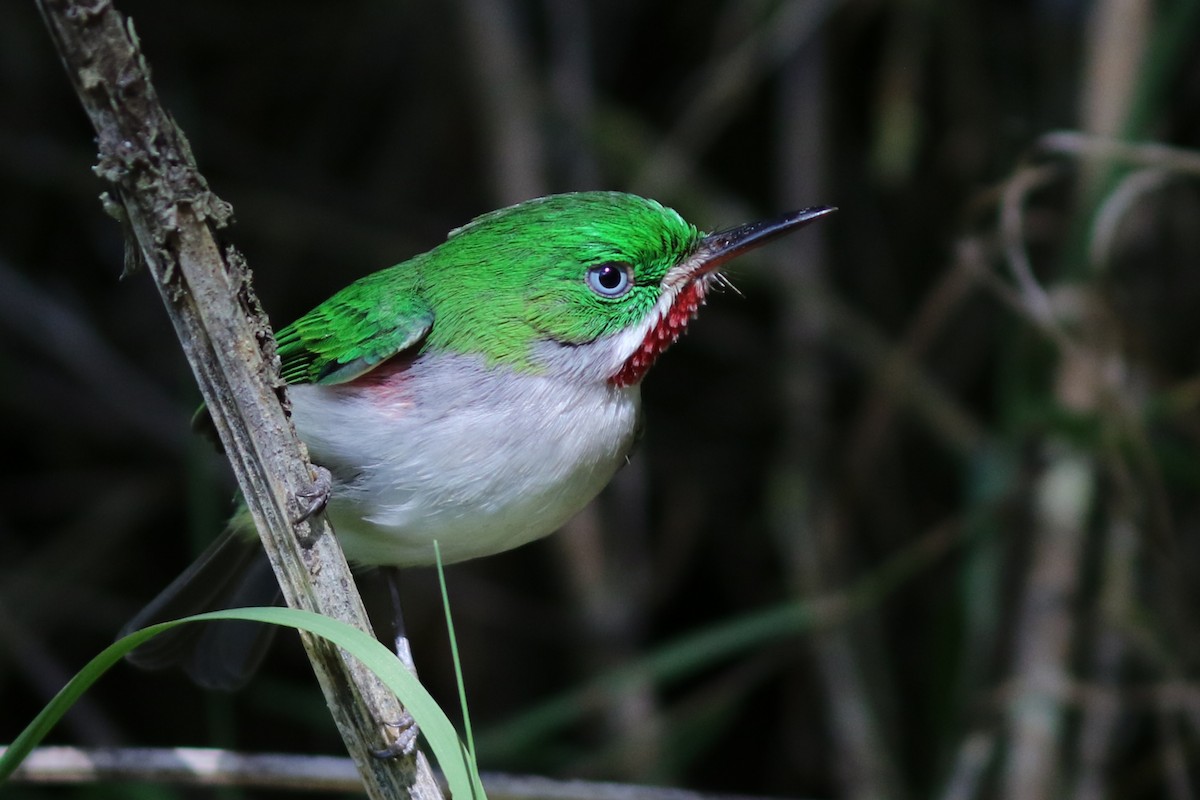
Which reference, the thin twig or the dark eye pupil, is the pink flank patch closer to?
the dark eye pupil

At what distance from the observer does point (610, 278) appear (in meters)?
2.47

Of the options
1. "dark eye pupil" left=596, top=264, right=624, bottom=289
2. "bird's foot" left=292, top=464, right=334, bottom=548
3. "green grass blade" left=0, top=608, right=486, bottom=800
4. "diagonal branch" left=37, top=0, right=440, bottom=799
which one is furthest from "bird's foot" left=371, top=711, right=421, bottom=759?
"dark eye pupil" left=596, top=264, right=624, bottom=289

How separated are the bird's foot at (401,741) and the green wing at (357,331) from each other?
0.69m

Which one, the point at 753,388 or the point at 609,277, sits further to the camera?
the point at 753,388

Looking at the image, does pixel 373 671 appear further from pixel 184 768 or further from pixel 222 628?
pixel 222 628

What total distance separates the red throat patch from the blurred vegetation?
1.21m

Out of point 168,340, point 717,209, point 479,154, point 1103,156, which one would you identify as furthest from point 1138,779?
point 168,340

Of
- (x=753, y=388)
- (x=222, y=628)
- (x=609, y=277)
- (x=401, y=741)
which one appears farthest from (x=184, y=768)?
(x=753, y=388)

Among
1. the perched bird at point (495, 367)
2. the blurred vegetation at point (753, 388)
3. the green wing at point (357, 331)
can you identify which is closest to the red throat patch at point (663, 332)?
the perched bird at point (495, 367)

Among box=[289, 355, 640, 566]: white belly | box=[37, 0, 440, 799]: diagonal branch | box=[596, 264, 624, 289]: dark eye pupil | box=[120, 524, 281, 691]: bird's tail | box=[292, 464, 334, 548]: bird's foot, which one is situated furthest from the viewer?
box=[120, 524, 281, 691]: bird's tail

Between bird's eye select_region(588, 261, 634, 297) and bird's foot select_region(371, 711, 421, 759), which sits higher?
bird's eye select_region(588, 261, 634, 297)

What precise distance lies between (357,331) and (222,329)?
73cm

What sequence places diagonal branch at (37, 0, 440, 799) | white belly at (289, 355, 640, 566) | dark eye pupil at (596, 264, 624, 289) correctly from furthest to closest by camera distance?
dark eye pupil at (596, 264, 624, 289) < white belly at (289, 355, 640, 566) < diagonal branch at (37, 0, 440, 799)

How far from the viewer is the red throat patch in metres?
2.50
